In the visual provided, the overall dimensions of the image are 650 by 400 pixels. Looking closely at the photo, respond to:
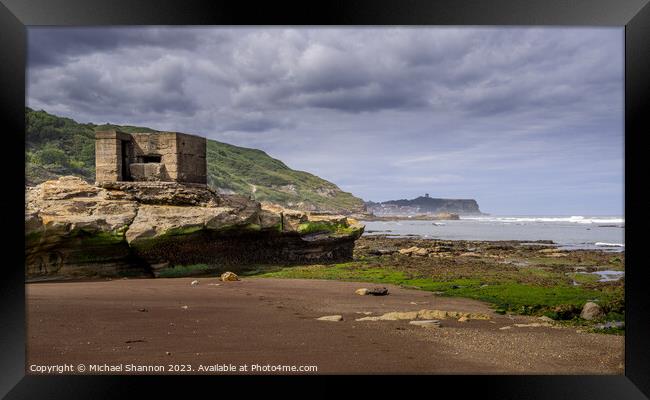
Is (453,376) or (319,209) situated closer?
(453,376)

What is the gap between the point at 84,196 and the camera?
9.88 meters

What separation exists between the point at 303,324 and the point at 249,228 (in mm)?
5829

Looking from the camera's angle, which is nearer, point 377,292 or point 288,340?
point 288,340

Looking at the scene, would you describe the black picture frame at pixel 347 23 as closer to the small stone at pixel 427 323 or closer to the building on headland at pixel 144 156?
the small stone at pixel 427 323

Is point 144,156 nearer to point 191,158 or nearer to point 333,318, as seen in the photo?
point 191,158

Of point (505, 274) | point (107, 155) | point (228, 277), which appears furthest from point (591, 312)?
point (107, 155)

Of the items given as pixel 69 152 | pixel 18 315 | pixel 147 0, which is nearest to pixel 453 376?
pixel 18 315

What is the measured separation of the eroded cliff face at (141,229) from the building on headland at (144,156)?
38 centimetres

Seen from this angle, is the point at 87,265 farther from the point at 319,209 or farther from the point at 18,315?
the point at 319,209

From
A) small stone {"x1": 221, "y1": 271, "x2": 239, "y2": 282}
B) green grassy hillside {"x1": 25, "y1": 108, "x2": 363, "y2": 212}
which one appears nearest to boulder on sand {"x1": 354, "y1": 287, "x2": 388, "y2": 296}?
small stone {"x1": 221, "y1": 271, "x2": 239, "y2": 282}

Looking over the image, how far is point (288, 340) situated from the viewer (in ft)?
17.2

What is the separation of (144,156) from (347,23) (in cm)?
825

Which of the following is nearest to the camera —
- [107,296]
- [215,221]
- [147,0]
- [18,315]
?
[147,0]

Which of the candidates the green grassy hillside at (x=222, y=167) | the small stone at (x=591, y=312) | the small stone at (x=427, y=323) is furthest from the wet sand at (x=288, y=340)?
the green grassy hillside at (x=222, y=167)
